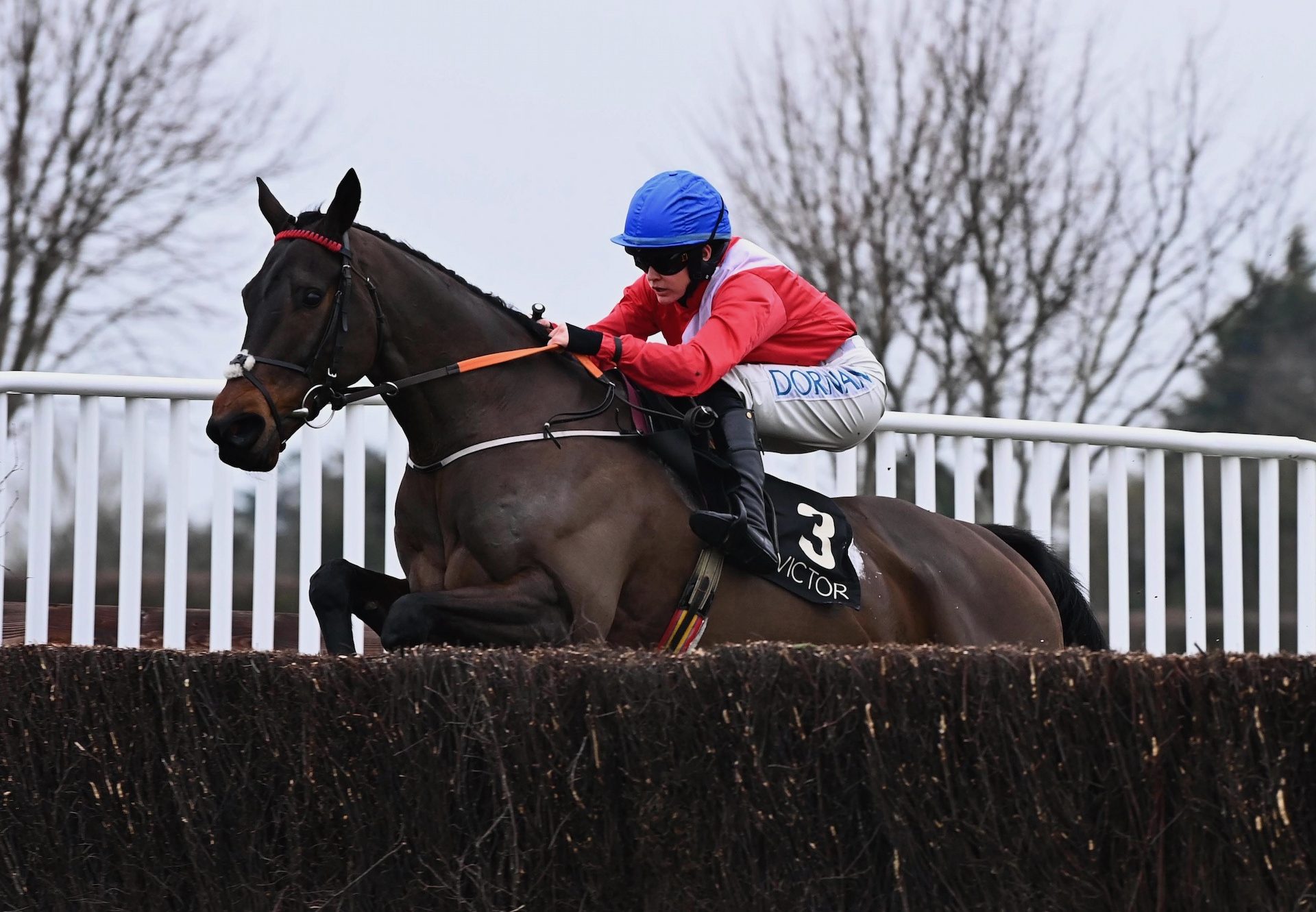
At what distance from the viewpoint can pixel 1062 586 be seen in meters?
6.05

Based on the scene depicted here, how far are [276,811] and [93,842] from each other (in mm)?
428

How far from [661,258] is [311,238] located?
102 cm

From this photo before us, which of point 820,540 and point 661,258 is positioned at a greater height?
point 661,258

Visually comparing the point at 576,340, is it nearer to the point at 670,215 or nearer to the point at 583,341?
the point at 583,341

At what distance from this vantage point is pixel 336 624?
4570 mm

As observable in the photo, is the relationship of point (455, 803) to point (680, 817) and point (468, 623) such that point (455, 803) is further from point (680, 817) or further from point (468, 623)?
point (468, 623)

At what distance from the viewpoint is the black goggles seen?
16.1 ft

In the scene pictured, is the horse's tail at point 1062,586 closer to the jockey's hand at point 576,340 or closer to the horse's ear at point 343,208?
the jockey's hand at point 576,340

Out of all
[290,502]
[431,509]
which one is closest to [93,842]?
[431,509]

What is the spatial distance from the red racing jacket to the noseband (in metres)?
0.71

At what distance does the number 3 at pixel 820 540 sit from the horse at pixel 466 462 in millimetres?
135

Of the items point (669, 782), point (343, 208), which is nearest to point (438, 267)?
point (343, 208)

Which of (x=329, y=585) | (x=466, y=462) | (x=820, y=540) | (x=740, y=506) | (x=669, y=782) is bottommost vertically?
(x=669, y=782)

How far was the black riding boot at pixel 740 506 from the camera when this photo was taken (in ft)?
15.2
